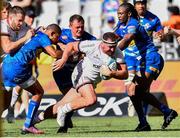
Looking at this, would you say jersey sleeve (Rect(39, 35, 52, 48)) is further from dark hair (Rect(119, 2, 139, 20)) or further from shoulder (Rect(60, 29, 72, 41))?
dark hair (Rect(119, 2, 139, 20))

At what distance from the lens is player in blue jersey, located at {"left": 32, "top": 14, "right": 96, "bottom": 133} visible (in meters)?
12.7

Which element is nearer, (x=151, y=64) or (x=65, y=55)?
(x=65, y=55)

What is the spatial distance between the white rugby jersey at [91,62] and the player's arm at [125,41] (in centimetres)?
78

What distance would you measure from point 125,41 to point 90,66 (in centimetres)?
105

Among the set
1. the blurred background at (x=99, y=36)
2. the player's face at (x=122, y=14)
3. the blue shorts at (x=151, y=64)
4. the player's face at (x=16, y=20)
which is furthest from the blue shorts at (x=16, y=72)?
the blurred background at (x=99, y=36)

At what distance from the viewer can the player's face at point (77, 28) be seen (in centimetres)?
1283

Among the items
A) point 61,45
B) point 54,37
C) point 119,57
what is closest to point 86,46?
point 119,57

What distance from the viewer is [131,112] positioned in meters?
17.5

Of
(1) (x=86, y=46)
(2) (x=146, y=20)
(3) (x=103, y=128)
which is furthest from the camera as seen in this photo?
(2) (x=146, y=20)

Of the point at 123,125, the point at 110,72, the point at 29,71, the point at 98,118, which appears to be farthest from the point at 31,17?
the point at 110,72

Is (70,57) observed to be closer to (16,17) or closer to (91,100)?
(16,17)

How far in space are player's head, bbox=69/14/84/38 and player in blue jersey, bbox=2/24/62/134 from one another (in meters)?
0.42

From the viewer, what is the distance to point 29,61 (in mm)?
12531

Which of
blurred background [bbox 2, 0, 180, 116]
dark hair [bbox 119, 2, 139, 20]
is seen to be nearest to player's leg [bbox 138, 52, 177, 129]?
dark hair [bbox 119, 2, 139, 20]
